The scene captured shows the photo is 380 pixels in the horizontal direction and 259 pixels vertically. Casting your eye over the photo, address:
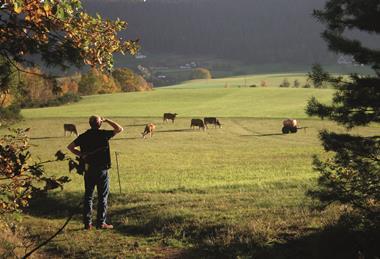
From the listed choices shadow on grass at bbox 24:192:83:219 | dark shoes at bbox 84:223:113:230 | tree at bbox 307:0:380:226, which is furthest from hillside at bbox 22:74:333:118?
tree at bbox 307:0:380:226

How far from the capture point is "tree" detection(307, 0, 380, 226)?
22.7 feet

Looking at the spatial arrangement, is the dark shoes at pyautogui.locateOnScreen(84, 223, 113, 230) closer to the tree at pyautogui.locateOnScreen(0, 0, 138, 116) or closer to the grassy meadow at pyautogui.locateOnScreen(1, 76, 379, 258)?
the grassy meadow at pyautogui.locateOnScreen(1, 76, 379, 258)

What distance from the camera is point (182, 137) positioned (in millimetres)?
38125

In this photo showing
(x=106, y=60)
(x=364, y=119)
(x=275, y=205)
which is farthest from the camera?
(x=275, y=205)

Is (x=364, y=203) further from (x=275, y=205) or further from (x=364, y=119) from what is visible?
(x=275, y=205)

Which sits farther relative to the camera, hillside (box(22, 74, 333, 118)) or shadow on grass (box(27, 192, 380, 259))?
hillside (box(22, 74, 333, 118))

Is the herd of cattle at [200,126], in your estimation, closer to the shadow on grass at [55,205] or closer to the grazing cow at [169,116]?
the grazing cow at [169,116]

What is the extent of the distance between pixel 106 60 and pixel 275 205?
6.21 metres

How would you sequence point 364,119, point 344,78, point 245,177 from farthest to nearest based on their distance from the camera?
1. point 245,177
2. point 344,78
3. point 364,119

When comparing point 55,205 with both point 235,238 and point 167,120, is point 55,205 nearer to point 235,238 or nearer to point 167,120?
point 235,238

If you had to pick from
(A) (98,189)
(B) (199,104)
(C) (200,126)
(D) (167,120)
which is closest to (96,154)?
(A) (98,189)

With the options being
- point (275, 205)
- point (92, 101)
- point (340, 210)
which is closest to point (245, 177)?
point (275, 205)

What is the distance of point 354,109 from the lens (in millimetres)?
7238

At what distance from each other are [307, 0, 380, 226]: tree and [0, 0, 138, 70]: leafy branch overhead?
10.8 feet
